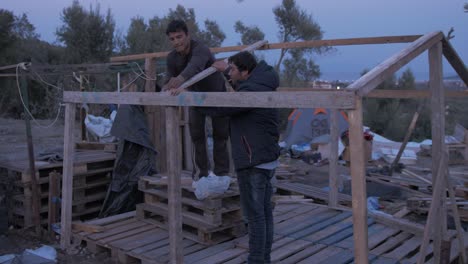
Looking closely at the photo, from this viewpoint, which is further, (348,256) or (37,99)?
(37,99)

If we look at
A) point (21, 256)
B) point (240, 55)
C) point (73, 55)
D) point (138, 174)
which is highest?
point (73, 55)

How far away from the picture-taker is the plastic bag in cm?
503

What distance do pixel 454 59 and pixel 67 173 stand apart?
4.23 metres

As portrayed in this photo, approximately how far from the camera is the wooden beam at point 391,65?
8.90 feet

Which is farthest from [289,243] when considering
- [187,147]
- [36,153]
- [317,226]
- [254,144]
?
[36,153]

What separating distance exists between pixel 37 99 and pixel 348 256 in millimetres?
18806

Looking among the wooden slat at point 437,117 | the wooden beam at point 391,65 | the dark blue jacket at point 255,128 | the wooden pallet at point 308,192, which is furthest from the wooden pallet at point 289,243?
the wooden beam at point 391,65

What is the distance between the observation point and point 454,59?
4.18 metres

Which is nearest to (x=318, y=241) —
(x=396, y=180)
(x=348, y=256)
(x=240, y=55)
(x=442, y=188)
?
(x=348, y=256)

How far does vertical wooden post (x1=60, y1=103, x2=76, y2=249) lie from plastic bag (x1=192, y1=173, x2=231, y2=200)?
1479 millimetres

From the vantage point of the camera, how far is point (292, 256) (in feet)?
15.0

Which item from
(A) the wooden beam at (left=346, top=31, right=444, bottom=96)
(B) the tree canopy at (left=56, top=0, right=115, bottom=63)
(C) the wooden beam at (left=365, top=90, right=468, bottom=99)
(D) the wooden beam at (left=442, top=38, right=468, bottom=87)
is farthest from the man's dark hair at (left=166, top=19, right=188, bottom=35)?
(B) the tree canopy at (left=56, top=0, right=115, bottom=63)

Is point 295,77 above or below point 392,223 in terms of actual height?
above

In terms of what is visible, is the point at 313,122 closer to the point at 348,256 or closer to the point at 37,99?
the point at 348,256
